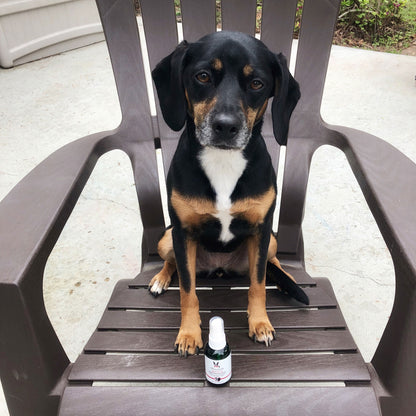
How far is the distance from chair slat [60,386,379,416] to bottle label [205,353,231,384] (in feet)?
0.09

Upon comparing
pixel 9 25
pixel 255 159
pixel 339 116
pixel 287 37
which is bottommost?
pixel 339 116

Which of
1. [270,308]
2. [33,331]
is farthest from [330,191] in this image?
[33,331]

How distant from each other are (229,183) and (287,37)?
32.8 inches

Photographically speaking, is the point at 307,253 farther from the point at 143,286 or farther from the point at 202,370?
the point at 202,370

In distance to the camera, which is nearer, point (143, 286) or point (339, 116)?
point (143, 286)

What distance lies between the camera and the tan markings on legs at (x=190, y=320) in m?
1.45

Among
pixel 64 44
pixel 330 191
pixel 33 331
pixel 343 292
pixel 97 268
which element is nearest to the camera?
pixel 33 331

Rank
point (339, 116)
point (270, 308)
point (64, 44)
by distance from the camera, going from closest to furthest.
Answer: point (270, 308)
point (339, 116)
point (64, 44)

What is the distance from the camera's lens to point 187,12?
1.87 meters

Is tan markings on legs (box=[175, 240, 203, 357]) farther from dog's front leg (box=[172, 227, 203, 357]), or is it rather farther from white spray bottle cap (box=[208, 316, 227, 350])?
white spray bottle cap (box=[208, 316, 227, 350])

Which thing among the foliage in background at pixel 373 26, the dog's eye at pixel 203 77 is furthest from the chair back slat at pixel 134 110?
the foliage in background at pixel 373 26

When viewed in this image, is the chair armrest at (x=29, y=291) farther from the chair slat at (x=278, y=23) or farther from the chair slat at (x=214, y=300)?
the chair slat at (x=278, y=23)

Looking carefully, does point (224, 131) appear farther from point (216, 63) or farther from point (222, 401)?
point (222, 401)

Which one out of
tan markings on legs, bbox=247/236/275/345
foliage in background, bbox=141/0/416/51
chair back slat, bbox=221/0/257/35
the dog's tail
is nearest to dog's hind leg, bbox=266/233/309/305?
the dog's tail
